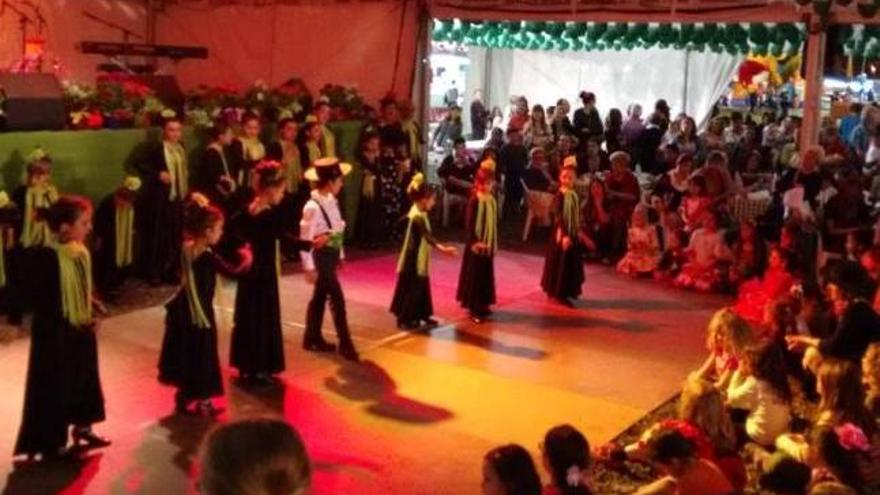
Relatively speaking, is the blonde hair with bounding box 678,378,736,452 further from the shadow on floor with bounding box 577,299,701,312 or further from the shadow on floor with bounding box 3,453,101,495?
the shadow on floor with bounding box 577,299,701,312

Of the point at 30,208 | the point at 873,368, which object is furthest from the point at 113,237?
the point at 873,368

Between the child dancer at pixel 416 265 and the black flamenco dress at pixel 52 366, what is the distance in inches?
133

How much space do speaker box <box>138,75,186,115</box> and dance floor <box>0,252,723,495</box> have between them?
3.01 m

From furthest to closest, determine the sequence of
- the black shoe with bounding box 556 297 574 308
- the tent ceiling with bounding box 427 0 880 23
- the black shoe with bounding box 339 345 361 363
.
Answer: the tent ceiling with bounding box 427 0 880 23 < the black shoe with bounding box 556 297 574 308 < the black shoe with bounding box 339 345 361 363

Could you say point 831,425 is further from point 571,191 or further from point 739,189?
point 739,189

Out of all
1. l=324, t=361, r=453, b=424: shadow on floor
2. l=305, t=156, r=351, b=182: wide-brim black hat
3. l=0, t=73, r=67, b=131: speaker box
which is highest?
l=0, t=73, r=67, b=131: speaker box

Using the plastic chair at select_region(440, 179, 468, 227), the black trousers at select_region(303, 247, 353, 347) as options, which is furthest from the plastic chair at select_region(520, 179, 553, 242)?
the black trousers at select_region(303, 247, 353, 347)

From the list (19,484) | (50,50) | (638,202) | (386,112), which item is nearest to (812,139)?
(638,202)

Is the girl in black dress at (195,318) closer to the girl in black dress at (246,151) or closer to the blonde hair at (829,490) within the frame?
the blonde hair at (829,490)

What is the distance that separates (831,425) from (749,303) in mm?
3849

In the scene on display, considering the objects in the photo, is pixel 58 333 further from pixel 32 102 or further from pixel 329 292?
pixel 32 102

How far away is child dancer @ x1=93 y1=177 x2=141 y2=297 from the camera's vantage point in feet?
33.3

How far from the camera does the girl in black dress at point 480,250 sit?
9635 mm

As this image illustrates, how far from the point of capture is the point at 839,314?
7.50 metres
